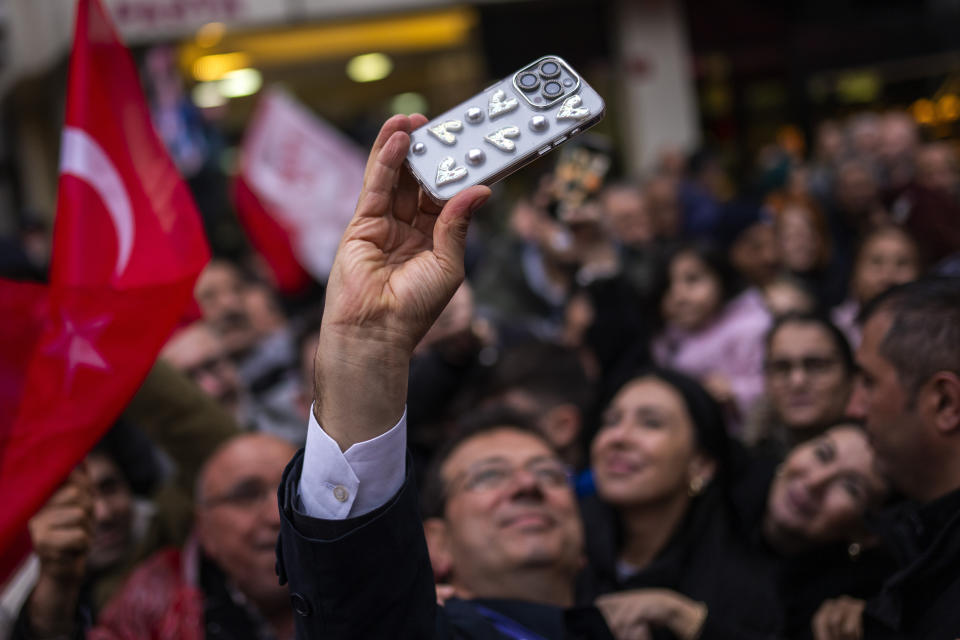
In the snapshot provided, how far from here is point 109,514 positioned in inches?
137

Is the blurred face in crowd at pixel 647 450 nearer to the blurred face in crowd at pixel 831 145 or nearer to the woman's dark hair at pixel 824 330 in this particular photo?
the woman's dark hair at pixel 824 330

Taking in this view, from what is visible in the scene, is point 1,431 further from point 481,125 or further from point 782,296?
point 782,296

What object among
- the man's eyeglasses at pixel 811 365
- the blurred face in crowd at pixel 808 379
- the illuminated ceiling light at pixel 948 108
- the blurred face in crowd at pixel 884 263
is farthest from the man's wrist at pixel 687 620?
the illuminated ceiling light at pixel 948 108

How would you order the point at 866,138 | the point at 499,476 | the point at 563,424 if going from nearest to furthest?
the point at 499,476, the point at 563,424, the point at 866,138

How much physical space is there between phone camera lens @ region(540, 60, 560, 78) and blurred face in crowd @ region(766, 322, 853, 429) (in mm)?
2038

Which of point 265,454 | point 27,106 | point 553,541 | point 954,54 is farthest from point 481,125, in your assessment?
point 27,106

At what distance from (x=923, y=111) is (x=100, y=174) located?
35.7 ft

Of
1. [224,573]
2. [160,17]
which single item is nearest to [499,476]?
[224,573]

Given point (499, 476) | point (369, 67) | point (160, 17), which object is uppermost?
point (160, 17)

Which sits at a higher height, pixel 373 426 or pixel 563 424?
pixel 373 426

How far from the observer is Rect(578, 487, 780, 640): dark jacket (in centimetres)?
285

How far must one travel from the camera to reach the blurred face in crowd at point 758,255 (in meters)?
6.31

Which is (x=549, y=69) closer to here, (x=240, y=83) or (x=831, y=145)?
(x=831, y=145)

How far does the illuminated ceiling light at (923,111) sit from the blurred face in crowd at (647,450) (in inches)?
371
